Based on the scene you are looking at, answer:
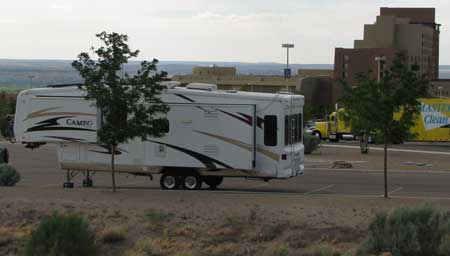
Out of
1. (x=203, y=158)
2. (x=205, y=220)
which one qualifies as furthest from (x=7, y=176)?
(x=205, y=220)

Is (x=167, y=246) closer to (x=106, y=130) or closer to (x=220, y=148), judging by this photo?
(x=106, y=130)

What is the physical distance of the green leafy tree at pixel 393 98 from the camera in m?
21.4

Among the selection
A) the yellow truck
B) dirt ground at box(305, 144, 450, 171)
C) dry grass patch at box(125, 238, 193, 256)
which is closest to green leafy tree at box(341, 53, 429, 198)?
dry grass patch at box(125, 238, 193, 256)

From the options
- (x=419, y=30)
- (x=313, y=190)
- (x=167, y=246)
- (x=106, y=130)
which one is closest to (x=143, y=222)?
(x=167, y=246)

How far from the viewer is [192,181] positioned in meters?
24.1

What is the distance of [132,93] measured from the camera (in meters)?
21.6

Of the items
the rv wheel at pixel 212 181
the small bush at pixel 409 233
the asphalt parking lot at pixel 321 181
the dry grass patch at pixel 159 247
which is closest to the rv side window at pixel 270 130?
the asphalt parking lot at pixel 321 181

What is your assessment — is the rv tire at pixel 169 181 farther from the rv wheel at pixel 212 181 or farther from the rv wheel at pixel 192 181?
the rv wheel at pixel 212 181

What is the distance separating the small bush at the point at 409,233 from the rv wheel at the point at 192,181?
11.1 meters

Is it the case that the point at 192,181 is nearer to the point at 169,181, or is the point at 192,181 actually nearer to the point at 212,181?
the point at 169,181

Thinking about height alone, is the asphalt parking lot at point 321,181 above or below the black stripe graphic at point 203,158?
below

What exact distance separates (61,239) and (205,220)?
15.2 feet

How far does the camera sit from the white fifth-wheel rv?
76.9 ft

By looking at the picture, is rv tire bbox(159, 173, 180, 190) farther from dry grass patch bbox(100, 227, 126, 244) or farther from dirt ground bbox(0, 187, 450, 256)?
dry grass patch bbox(100, 227, 126, 244)
